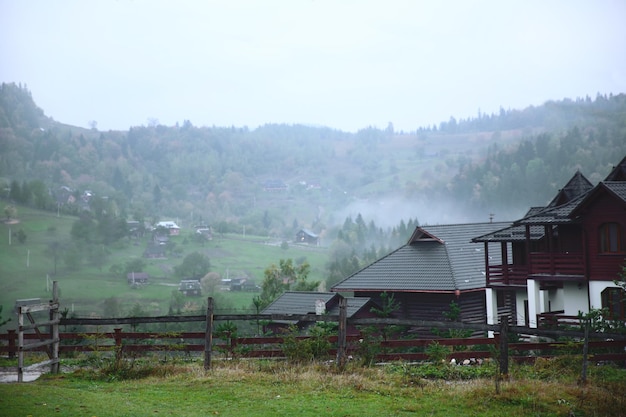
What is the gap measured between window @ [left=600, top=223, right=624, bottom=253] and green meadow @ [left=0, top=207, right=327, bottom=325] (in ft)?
229

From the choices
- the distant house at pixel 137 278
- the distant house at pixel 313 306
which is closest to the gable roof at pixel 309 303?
the distant house at pixel 313 306

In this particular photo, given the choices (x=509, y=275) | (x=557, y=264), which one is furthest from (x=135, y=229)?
(x=557, y=264)

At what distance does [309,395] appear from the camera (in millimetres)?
13781

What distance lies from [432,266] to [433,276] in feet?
3.23

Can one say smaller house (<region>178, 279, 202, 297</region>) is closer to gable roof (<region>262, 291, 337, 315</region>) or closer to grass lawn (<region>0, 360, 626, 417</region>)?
gable roof (<region>262, 291, 337, 315</region>)

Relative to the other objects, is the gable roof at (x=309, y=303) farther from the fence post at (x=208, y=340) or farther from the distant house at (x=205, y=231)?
the distant house at (x=205, y=231)

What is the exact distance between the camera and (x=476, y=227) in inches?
1581

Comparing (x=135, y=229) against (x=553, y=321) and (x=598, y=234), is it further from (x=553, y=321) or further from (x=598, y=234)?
(x=598, y=234)

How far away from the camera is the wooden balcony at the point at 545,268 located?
27.5m

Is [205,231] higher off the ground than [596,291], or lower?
higher

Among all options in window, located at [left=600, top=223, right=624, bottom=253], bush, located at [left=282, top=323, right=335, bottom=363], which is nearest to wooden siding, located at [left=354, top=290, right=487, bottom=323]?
window, located at [left=600, top=223, right=624, bottom=253]

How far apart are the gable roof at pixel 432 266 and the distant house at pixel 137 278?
3613 inches

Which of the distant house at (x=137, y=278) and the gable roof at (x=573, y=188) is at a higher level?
the gable roof at (x=573, y=188)

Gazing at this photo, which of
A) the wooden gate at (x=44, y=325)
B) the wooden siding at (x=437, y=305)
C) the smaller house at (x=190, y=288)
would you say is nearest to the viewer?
the wooden gate at (x=44, y=325)
